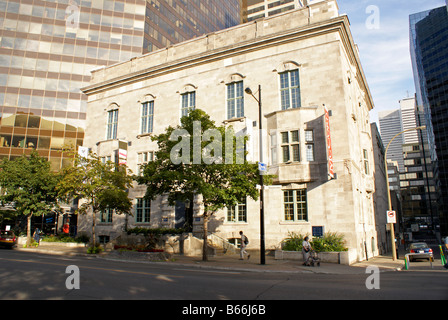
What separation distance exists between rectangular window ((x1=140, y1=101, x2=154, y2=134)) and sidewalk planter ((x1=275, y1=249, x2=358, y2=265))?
18.2 m

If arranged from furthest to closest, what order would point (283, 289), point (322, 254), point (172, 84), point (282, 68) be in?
1. point (172, 84)
2. point (282, 68)
3. point (322, 254)
4. point (283, 289)

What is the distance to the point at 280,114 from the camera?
2466cm

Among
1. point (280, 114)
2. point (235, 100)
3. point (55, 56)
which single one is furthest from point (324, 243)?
point (55, 56)

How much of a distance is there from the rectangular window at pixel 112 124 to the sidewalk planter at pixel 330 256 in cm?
2227

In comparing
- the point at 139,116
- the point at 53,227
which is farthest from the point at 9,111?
the point at 139,116

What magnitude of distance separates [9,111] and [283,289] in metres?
59.4

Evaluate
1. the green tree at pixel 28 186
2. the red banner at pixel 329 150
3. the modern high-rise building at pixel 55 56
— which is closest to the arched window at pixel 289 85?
the red banner at pixel 329 150

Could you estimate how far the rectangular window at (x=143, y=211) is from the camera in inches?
Result: 1201

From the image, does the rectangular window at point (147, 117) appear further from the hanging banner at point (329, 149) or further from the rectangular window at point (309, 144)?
the hanging banner at point (329, 149)

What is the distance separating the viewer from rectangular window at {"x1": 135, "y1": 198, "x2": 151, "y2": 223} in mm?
30516

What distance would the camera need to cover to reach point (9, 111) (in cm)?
5428

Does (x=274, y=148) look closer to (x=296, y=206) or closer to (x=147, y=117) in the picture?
(x=296, y=206)

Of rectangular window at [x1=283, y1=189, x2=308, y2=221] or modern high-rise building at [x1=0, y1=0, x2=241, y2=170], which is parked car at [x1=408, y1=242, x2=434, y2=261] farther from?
modern high-rise building at [x1=0, y1=0, x2=241, y2=170]
